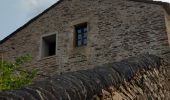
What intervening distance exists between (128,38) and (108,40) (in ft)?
2.18

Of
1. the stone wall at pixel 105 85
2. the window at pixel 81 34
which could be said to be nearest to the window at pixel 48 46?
the window at pixel 81 34

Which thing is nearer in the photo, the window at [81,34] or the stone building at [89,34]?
the stone building at [89,34]

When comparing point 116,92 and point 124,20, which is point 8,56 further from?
point 116,92

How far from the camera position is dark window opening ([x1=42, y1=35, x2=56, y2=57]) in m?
11.2

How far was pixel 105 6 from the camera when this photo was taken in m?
10.4

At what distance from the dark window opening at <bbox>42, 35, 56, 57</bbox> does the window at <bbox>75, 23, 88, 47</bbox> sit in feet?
2.81

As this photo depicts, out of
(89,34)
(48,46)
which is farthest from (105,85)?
(48,46)

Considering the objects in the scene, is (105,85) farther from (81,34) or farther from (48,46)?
(48,46)

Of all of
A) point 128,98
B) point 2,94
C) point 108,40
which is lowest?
point 128,98

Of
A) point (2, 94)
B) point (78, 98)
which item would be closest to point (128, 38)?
point (78, 98)

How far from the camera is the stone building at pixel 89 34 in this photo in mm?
9227

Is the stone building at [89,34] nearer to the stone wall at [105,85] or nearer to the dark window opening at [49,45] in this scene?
the dark window opening at [49,45]

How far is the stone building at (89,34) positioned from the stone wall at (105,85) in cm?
297

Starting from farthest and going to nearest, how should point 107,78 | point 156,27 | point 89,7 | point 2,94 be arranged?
point 89,7 < point 156,27 < point 107,78 < point 2,94
